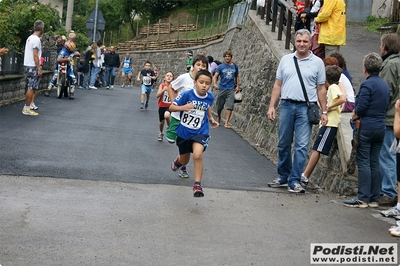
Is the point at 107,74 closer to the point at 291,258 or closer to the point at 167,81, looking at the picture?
the point at 167,81

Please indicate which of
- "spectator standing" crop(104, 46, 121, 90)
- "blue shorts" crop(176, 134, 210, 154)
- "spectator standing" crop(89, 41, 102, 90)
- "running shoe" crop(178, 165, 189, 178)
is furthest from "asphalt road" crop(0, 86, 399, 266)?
"spectator standing" crop(104, 46, 121, 90)

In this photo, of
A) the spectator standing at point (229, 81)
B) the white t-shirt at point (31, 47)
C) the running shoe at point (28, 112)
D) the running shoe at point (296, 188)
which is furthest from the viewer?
the spectator standing at point (229, 81)

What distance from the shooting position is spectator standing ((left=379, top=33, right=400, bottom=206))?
945 centimetres

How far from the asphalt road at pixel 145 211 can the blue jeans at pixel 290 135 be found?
403 mm

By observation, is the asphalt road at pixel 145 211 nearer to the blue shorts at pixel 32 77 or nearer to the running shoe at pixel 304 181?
the running shoe at pixel 304 181

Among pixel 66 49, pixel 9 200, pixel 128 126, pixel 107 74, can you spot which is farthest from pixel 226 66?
pixel 107 74

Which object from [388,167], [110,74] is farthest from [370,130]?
[110,74]

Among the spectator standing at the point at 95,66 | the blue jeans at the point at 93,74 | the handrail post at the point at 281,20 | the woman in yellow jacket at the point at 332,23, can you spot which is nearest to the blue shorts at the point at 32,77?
the woman in yellow jacket at the point at 332,23

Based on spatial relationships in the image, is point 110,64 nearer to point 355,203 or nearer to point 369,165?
point 369,165

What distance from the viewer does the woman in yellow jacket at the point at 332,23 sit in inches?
563

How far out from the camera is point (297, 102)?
10.3 metres

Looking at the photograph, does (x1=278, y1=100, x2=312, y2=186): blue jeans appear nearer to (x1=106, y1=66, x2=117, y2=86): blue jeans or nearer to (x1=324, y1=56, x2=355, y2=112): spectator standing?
(x1=324, y1=56, x2=355, y2=112): spectator standing

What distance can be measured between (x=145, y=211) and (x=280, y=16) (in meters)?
12.4

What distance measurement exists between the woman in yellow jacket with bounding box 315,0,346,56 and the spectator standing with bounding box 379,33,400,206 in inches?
185
